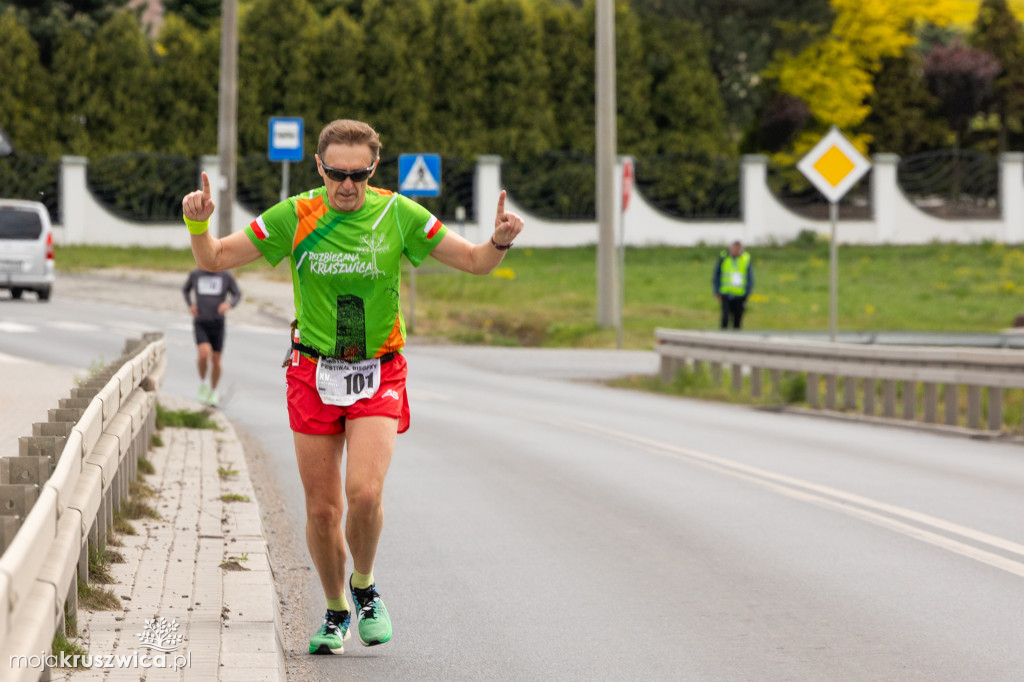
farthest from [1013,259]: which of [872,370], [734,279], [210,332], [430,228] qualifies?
[430,228]

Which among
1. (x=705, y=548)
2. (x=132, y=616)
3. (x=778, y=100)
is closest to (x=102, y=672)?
(x=132, y=616)

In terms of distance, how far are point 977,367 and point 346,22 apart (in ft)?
108

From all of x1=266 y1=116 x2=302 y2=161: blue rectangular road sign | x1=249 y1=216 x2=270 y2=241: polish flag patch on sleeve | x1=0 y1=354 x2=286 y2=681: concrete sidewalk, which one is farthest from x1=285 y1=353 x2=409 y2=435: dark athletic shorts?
x1=266 y1=116 x2=302 y2=161: blue rectangular road sign

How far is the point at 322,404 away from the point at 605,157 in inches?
909

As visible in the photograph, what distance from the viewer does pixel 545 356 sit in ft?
83.5

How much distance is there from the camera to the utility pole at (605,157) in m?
28.4

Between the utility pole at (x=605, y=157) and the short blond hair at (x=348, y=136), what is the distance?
22.2 m

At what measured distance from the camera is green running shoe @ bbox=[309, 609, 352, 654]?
251 inches

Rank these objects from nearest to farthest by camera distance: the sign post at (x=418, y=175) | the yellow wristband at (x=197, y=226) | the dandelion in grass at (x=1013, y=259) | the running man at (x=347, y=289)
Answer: the yellow wristband at (x=197, y=226) → the running man at (x=347, y=289) → the sign post at (x=418, y=175) → the dandelion in grass at (x=1013, y=259)

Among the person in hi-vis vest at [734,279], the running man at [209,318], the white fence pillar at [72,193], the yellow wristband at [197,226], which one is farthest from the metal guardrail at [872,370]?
the white fence pillar at [72,193]

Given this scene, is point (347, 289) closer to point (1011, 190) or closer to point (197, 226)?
point (197, 226)

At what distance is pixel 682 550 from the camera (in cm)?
877

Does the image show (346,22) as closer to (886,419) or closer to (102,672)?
(886,419)

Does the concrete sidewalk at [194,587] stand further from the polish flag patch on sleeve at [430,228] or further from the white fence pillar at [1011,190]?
the white fence pillar at [1011,190]
